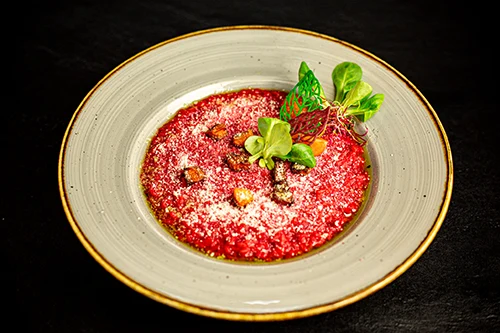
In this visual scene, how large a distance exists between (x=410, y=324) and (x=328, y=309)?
829mm

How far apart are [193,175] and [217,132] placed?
0.51 meters

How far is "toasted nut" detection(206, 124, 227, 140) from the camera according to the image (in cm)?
493

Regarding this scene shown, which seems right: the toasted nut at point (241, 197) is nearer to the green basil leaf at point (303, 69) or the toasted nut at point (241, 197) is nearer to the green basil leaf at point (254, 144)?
the green basil leaf at point (254, 144)

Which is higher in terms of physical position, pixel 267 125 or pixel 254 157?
pixel 267 125

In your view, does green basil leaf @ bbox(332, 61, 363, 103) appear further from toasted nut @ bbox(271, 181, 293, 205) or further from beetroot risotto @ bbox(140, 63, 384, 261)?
toasted nut @ bbox(271, 181, 293, 205)

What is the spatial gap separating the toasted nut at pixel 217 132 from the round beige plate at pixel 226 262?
1.55 ft

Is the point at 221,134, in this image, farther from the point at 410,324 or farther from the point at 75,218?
the point at 410,324

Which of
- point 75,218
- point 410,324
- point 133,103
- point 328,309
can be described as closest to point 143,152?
point 133,103

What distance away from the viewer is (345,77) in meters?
5.12

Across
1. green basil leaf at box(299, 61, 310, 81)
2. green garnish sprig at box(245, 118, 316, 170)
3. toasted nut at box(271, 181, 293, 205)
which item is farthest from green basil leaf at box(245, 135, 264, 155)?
green basil leaf at box(299, 61, 310, 81)

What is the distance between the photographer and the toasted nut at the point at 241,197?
442 centimetres

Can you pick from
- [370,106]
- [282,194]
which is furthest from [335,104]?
[282,194]

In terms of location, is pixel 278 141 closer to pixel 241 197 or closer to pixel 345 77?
pixel 241 197

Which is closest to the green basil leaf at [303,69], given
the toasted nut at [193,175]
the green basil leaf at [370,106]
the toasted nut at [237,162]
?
the green basil leaf at [370,106]
